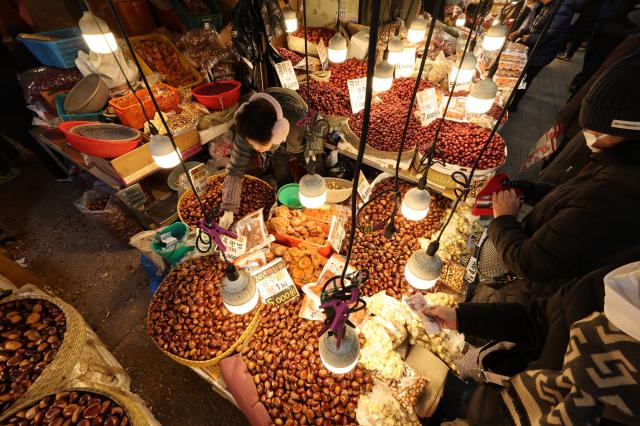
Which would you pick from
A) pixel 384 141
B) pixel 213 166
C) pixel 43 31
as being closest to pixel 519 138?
pixel 384 141

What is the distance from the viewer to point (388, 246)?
264 cm

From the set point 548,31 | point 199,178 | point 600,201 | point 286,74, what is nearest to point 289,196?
point 199,178

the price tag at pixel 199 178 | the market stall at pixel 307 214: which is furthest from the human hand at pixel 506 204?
the price tag at pixel 199 178

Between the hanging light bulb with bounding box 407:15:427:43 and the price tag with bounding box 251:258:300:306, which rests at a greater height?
the hanging light bulb with bounding box 407:15:427:43

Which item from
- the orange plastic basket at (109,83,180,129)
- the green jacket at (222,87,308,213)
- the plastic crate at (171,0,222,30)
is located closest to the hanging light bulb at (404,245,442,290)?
the green jacket at (222,87,308,213)

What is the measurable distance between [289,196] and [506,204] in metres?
2.13

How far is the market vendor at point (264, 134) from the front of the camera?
2307 millimetres

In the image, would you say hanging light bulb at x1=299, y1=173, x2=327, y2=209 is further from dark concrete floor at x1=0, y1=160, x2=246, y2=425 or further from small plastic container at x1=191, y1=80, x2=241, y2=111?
small plastic container at x1=191, y1=80, x2=241, y2=111

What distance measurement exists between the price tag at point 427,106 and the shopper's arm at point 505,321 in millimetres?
2235

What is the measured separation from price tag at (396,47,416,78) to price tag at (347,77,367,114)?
96 cm

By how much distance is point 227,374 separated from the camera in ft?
6.70

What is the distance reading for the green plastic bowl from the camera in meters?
3.15

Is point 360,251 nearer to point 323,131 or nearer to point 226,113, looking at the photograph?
point 323,131

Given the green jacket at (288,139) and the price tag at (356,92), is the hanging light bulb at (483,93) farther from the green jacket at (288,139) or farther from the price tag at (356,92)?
the green jacket at (288,139)
